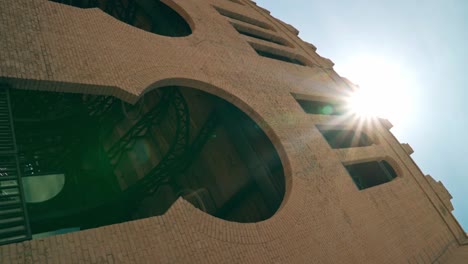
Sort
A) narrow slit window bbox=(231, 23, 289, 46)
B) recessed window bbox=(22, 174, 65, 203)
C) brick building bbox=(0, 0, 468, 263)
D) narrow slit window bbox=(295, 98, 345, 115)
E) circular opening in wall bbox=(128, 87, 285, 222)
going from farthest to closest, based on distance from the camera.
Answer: narrow slit window bbox=(231, 23, 289, 46) → narrow slit window bbox=(295, 98, 345, 115) → recessed window bbox=(22, 174, 65, 203) → circular opening in wall bbox=(128, 87, 285, 222) → brick building bbox=(0, 0, 468, 263)

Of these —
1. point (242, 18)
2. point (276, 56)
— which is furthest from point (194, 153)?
point (242, 18)

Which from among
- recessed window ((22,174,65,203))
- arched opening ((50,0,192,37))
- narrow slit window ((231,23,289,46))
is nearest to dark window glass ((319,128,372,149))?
narrow slit window ((231,23,289,46))

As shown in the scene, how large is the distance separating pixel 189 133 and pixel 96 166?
4393 millimetres

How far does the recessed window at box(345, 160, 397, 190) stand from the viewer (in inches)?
546

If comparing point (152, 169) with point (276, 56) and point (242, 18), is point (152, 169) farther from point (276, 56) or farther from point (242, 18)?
point (242, 18)

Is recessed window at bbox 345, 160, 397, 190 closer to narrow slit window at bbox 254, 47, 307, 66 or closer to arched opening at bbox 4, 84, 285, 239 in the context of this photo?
arched opening at bbox 4, 84, 285, 239

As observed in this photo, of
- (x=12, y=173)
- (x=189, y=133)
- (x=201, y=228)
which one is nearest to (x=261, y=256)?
(x=201, y=228)

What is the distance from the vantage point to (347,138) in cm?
1438

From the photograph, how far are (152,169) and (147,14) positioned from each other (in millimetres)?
6373

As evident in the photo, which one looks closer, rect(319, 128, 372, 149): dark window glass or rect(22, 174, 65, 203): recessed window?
rect(22, 174, 65, 203): recessed window

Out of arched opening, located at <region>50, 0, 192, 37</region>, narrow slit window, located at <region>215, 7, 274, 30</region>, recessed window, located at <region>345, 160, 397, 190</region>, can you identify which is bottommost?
recessed window, located at <region>345, 160, 397, 190</region>

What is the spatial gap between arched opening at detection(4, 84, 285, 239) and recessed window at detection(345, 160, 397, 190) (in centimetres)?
585

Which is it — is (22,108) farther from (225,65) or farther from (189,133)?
(225,65)

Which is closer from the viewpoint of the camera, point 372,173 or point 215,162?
point 215,162
